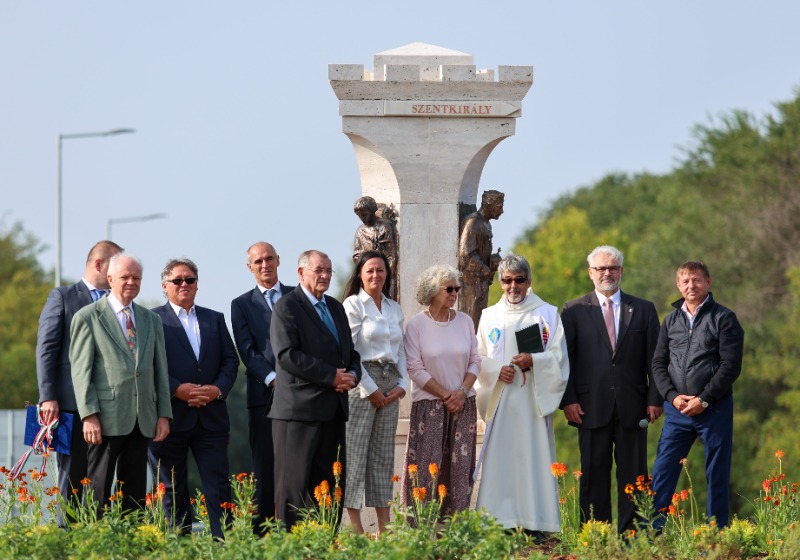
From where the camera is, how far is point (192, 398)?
10156mm

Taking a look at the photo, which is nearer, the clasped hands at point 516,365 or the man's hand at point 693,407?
the man's hand at point 693,407

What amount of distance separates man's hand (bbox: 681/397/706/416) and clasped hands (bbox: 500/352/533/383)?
Answer: 105 centimetres

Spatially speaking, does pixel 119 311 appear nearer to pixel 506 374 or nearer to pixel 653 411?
pixel 506 374

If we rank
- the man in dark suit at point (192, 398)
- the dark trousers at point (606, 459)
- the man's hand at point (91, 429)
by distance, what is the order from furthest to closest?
the dark trousers at point (606, 459), the man in dark suit at point (192, 398), the man's hand at point (91, 429)

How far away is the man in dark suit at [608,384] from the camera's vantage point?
34.3 ft

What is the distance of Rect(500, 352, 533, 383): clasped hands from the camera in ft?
34.0

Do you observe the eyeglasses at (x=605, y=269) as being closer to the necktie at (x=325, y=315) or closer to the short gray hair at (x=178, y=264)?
the necktie at (x=325, y=315)

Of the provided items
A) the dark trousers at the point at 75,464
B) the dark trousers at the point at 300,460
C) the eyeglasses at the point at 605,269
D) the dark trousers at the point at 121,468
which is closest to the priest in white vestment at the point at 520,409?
the eyeglasses at the point at 605,269

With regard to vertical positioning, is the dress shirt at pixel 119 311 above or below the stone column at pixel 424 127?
below

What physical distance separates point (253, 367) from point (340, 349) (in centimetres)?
83

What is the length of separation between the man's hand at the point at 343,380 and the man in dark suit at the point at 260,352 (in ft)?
2.36

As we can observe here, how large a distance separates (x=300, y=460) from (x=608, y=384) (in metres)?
2.19

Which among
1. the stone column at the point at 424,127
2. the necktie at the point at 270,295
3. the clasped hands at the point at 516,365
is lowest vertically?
the clasped hands at the point at 516,365

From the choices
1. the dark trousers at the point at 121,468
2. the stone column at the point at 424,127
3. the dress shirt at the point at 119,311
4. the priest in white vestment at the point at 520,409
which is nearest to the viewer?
the dark trousers at the point at 121,468
